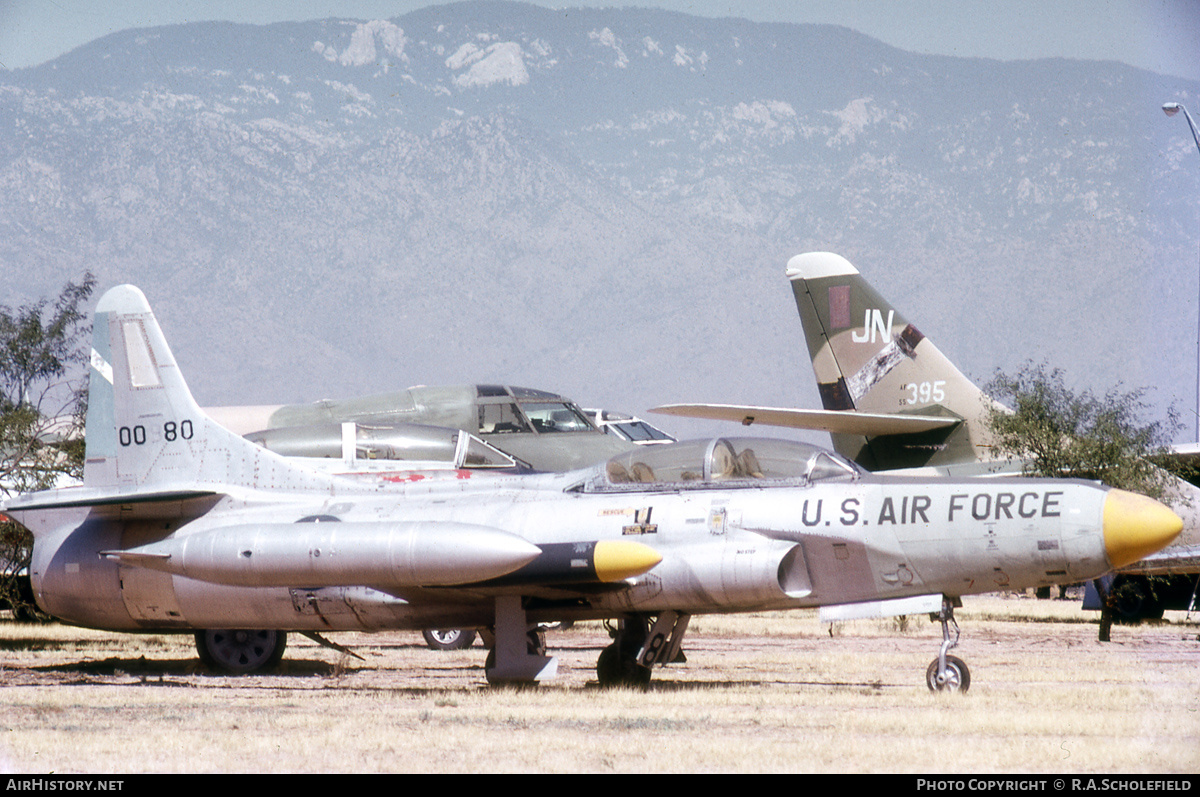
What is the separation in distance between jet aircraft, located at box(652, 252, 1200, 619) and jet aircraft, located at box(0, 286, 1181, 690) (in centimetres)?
907

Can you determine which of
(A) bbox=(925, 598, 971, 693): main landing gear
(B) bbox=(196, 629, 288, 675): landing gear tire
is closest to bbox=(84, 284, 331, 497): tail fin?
(B) bbox=(196, 629, 288, 675): landing gear tire

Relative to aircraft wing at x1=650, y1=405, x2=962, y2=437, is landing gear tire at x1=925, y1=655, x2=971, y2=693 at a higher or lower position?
lower

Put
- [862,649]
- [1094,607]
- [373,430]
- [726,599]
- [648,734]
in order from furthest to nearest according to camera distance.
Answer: [1094,607] → [862,649] → [373,430] → [726,599] → [648,734]

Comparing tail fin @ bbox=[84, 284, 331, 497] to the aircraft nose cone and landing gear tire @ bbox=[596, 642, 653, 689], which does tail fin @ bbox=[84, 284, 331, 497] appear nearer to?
landing gear tire @ bbox=[596, 642, 653, 689]

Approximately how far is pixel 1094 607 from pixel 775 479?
1638 cm

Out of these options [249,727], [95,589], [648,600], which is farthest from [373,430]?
[249,727]

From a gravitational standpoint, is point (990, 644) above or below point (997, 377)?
below

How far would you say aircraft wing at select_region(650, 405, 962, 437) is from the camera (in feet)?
63.5

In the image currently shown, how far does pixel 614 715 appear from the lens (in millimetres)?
9219

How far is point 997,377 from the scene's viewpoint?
23172 millimetres

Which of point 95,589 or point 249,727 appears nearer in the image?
point 249,727

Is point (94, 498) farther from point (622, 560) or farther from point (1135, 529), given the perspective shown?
point (1135, 529)

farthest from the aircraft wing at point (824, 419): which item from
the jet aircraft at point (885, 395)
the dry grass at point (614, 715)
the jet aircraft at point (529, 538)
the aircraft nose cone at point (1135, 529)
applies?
the aircraft nose cone at point (1135, 529)

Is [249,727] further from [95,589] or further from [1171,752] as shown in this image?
[1171,752]
